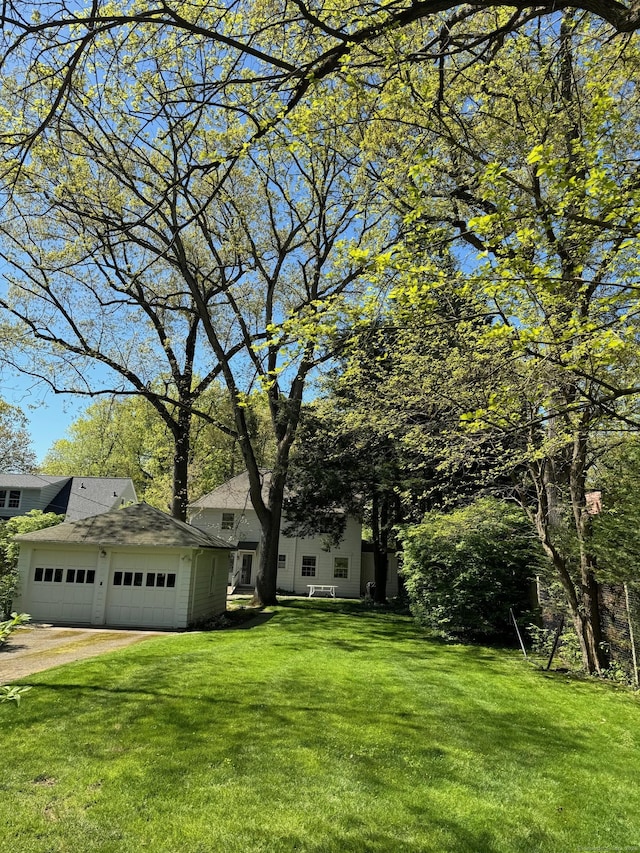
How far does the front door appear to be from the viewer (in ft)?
108

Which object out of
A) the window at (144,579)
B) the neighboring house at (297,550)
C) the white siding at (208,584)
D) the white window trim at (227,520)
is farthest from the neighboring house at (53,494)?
the window at (144,579)

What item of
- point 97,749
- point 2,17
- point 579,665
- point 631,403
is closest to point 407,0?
point 2,17

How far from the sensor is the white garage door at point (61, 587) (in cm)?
1652

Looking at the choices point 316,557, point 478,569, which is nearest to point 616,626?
point 478,569

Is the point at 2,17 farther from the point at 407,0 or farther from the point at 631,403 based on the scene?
the point at 631,403

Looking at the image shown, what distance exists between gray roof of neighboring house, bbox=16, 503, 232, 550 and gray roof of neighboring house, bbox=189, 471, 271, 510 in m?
13.1

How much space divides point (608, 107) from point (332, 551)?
28.0 metres

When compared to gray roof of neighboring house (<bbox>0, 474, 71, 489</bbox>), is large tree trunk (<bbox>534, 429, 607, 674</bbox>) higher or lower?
lower

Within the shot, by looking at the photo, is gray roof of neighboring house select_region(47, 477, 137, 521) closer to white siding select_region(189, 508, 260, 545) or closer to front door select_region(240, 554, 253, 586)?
white siding select_region(189, 508, 260, 545)

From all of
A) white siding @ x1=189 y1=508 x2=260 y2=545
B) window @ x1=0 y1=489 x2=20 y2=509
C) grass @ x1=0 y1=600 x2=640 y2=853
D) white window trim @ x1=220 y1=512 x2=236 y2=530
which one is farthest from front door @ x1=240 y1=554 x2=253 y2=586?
grass @ x1=0 y1=600 x2=640 y2=853

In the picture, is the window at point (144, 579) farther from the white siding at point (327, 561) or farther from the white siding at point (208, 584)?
the white siding at point (327, 561)

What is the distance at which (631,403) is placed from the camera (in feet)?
25.3

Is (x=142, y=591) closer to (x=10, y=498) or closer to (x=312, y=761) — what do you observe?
(x=312, y=761)

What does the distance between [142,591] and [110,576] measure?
3.59ft
